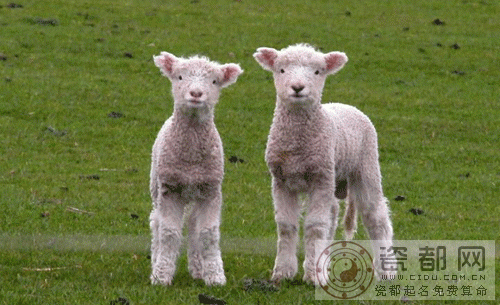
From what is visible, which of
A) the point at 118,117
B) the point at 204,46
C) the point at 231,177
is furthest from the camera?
the point at 204,46

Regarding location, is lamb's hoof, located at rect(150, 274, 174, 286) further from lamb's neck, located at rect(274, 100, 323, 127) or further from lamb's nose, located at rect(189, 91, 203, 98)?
lamb's neck, located at rect(274, 100, 323, 127)

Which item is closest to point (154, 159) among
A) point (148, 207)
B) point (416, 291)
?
point (416, 291)

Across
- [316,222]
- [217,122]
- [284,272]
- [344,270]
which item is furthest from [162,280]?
[217,122]

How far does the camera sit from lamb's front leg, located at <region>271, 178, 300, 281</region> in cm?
964

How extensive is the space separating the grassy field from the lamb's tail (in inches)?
33.5

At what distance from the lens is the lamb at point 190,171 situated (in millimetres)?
9328

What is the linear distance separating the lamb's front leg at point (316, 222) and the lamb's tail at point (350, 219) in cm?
124

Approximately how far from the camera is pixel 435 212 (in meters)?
14.2

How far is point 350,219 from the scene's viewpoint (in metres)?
10.8

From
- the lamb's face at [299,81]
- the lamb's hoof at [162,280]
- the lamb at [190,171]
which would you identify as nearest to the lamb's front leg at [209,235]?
the lamb at [190,171]

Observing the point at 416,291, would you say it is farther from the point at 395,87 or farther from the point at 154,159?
the point at 395,87

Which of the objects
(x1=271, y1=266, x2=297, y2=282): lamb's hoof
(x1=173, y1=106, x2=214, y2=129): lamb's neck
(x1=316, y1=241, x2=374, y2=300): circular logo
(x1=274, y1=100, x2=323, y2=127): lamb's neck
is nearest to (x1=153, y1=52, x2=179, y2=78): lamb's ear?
(x1=173, y1=106, x2=214, y2=129): lamb's neck

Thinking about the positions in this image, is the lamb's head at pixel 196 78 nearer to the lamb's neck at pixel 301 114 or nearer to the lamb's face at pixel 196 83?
the lamb's face at pixel 196 83

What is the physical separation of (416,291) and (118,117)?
10.5 metres
